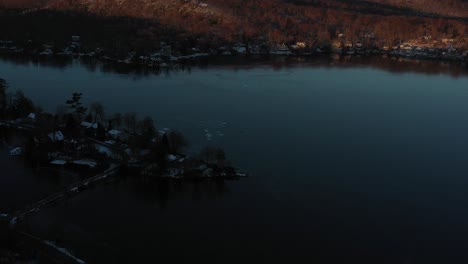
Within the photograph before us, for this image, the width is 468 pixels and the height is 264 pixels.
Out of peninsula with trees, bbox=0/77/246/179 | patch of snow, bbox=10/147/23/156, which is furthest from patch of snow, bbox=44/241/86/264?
patch of snow, bbox=10/147/23/156

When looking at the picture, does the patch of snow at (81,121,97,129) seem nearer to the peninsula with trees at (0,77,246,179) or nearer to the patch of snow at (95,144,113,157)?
the peninsula with trees at (0,77,246,179)

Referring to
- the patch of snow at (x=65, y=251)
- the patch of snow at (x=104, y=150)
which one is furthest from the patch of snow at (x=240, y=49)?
the patch of snow at (x=65, y=251)

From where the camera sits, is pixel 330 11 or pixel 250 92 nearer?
pixel 250 92

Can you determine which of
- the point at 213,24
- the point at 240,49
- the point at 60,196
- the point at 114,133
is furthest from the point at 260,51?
the point at 60,196

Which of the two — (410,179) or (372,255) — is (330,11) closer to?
(410,179)

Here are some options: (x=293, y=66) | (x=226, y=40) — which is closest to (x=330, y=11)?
(x=226, y=40)

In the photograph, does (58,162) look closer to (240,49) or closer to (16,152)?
(16,152)

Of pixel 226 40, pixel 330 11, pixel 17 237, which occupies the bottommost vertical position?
pixel 17 237

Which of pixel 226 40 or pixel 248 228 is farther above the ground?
pixel 226 40
